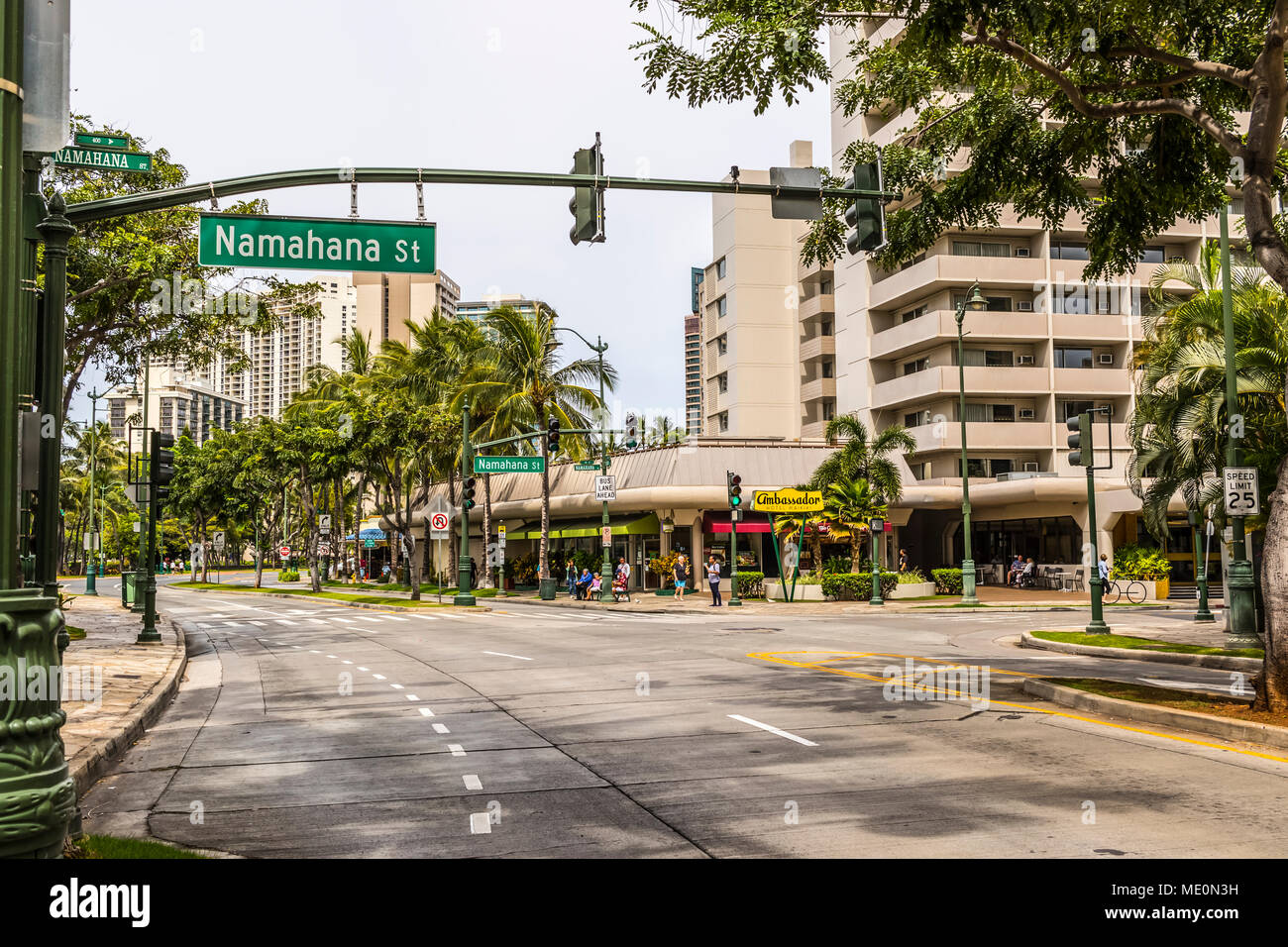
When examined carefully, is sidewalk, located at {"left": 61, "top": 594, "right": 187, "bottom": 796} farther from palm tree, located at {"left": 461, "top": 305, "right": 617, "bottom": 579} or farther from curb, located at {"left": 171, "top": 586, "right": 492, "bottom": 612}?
palm tree, located at {"left": 461, "top": 305, "right": 617, "bottom": 579}

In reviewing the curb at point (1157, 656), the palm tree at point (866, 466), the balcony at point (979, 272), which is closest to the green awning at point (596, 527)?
the palm tree at point (866, 466)

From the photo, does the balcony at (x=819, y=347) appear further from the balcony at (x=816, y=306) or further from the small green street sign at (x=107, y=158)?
the small green street sign at (x=107, y=158)

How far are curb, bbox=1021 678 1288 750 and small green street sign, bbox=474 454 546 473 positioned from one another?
27.8 metres

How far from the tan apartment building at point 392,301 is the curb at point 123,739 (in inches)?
4065

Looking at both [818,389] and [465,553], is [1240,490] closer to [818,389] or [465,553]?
[465,553]

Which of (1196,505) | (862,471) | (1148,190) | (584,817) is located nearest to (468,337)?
(862,471)

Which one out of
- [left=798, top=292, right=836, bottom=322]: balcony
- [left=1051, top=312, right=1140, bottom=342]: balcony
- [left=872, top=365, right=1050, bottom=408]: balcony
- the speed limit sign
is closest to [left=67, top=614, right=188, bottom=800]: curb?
the speed limit sign

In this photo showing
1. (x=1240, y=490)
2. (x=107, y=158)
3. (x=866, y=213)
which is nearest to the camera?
(x=107, y=158)

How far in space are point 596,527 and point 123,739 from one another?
130 ft

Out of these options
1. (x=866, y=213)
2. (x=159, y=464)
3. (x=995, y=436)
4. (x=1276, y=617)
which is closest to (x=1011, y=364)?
(x=995, y=436)

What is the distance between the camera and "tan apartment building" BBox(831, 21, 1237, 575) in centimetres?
5362

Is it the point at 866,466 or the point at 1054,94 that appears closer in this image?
the point at 1054,94

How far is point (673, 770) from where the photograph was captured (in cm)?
889

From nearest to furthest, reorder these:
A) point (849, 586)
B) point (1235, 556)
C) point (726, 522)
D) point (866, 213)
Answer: point (866, 213) < point (1235, 556) < point (849, 586) < point (726, 522)
